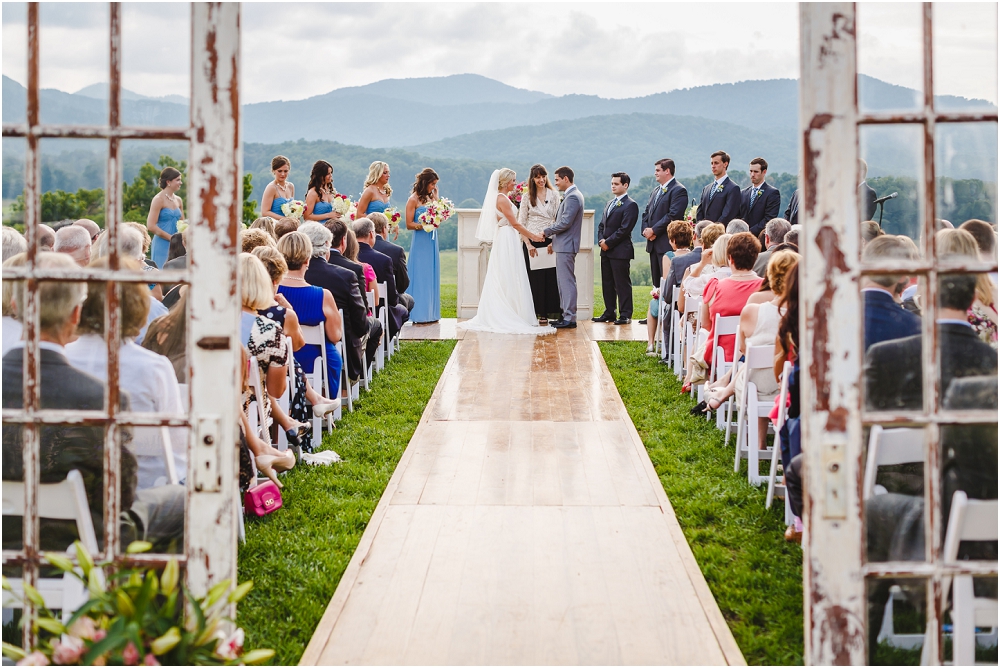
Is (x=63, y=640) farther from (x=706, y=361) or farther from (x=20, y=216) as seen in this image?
(x=706, y=361)

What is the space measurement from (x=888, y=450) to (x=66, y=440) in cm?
201

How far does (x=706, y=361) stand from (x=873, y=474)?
3781 mm

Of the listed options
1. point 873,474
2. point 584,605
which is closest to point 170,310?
point 584,605

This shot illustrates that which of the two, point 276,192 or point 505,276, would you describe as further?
point 505,276

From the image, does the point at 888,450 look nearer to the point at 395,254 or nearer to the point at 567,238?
the point at 395,254

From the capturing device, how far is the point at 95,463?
2.34 m

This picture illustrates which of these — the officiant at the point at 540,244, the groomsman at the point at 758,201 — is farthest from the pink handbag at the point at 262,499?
the officiant at the point at 540,244

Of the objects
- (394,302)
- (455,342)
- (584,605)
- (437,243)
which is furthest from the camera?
(437,243)

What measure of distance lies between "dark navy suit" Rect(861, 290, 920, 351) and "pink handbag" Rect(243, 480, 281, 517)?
110 inches

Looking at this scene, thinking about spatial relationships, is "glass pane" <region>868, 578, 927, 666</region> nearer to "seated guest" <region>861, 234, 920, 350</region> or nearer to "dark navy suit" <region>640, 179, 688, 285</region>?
"seated guest" <region>861, 234, 920, 350</region>

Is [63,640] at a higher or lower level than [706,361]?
lower

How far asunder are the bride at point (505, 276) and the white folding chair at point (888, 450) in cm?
849

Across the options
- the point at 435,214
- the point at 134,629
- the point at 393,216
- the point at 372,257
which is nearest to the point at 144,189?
the point at 134,629

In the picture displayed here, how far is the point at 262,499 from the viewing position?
416 centimetres
